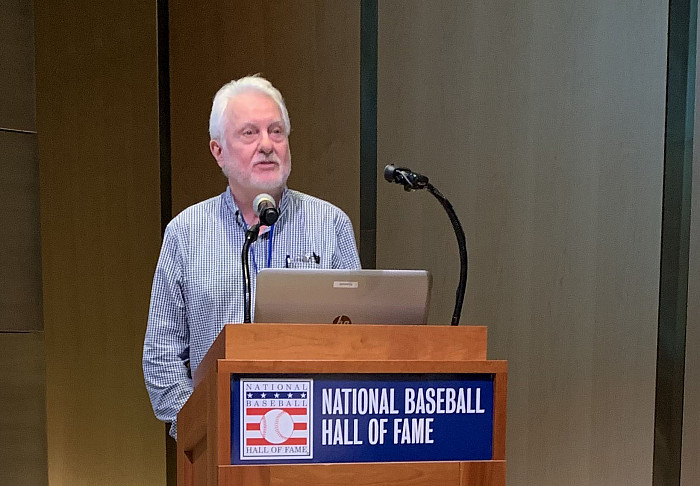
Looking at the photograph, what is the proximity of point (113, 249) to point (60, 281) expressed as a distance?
29 centimetres

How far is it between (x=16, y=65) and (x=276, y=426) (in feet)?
Answer: 7.70

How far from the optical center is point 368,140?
325 centimetres

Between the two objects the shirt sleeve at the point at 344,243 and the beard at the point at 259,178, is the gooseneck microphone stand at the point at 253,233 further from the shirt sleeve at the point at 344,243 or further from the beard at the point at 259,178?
the shirt sleeve at the point at 344,243

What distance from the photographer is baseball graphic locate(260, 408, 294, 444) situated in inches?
51.7

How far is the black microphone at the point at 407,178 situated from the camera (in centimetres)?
159

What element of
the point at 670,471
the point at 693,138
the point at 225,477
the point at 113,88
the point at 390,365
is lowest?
the point at 670,471

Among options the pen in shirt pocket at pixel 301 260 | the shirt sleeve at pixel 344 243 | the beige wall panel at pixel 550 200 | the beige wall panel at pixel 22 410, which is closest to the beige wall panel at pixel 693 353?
the beige wall panel at pixel 550 200

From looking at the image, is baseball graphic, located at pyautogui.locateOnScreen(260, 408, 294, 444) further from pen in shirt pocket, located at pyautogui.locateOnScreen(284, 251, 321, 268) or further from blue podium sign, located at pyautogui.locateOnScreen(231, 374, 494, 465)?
pen in shirt pocket, located at pyautogui.locateOnScreen(284, 251, 321, 268)

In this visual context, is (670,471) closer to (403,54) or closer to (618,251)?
(618,251)

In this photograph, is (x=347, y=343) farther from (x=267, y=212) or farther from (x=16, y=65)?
(x=16, y=65)

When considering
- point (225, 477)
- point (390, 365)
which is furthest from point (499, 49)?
point (225, 477)

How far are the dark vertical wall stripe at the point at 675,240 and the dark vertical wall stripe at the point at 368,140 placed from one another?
1173 millimetres

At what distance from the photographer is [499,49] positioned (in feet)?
9.41

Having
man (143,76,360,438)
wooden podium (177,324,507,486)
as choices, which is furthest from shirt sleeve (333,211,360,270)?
wooden podium (177,324,507,486)
